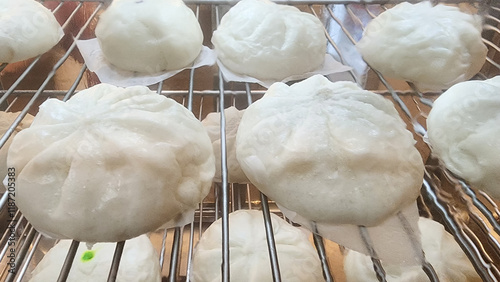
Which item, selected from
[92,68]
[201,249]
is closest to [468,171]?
[201,249]

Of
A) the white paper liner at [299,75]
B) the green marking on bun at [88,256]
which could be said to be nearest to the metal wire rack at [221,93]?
the white paper liner at [299,75]

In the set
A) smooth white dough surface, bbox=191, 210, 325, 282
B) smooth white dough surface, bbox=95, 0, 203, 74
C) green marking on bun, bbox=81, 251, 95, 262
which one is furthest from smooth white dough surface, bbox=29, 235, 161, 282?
smooth white dough surface, bbox=95, 0, 203, 74

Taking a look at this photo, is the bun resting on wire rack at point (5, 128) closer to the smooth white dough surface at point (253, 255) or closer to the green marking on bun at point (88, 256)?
the green marking on bun at point (88, 256)

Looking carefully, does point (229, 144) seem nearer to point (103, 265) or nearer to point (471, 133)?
point (103, 265)

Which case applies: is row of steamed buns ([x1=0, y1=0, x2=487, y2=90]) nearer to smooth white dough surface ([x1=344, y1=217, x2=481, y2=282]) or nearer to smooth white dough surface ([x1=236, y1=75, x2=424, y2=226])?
smooth white dough surface ([x1=236, y1=75, x2=424, y2=226])

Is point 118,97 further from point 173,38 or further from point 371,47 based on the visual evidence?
point 371,47
